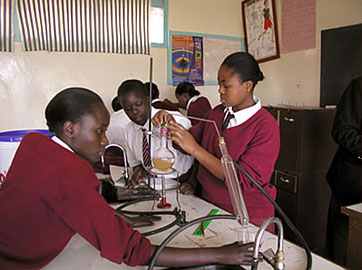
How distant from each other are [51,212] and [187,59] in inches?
109

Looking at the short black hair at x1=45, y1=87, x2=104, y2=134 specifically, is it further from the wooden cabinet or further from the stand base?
the wooden cabinet

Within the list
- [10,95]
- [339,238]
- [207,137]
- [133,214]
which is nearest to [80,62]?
[10,95]

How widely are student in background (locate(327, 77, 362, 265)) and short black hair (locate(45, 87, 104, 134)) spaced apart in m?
1.53

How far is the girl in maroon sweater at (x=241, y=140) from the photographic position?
1.31 m

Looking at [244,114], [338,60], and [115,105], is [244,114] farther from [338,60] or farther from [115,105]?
[115,105]

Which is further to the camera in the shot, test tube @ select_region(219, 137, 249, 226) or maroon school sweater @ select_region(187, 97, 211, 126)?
maroon school sweater @ select_region(187, 97, 211, 126)

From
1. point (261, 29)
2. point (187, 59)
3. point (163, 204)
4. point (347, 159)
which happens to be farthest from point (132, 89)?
point (261, 29)

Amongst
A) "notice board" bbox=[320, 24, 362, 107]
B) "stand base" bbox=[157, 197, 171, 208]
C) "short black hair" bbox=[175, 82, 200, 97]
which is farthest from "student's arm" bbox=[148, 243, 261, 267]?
"short black hair" bbox=[175, 82, 200, 97]

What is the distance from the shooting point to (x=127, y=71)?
124 inches

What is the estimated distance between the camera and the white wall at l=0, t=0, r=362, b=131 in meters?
2.72

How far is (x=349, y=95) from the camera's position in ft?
6.27

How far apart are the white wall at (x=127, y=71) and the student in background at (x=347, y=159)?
84cm

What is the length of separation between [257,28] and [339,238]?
7.34ft

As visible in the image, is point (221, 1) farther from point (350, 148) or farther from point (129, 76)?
point (350, 148)
